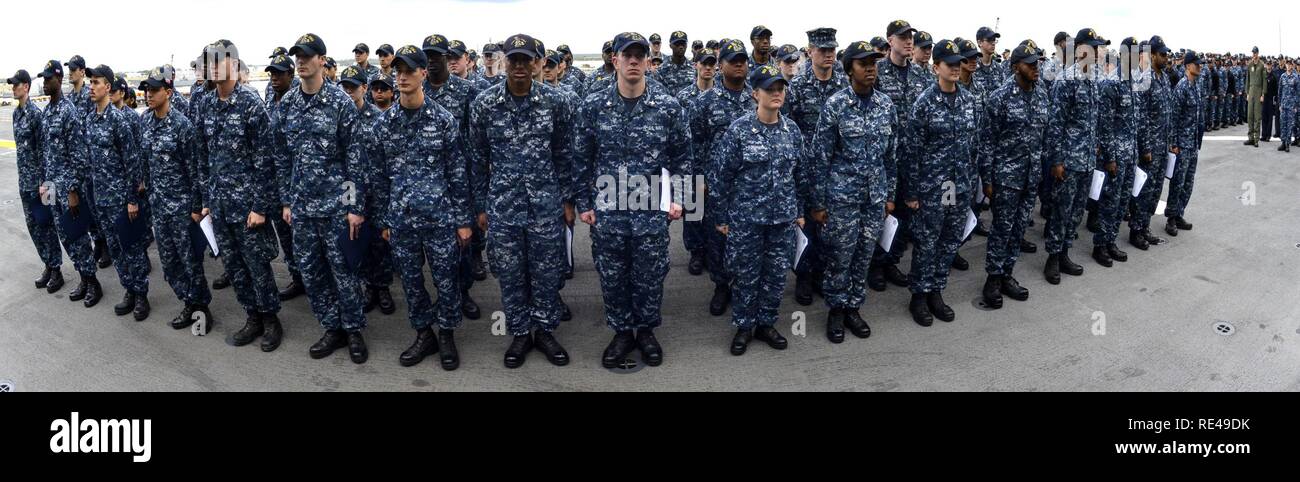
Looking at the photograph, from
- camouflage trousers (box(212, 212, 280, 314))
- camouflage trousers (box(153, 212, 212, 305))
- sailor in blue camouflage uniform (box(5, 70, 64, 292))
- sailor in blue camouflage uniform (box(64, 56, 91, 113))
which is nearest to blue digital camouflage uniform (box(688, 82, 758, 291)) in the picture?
camouflage trousers (box(212, 212, 280, 314))

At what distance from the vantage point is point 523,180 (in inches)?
154

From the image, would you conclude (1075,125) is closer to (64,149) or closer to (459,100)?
(459,100)

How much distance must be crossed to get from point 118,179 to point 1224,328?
25.8 ft

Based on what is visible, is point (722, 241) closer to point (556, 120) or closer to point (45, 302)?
point (556, 120)

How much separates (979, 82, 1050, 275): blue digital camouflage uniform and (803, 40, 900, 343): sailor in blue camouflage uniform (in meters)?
1.16

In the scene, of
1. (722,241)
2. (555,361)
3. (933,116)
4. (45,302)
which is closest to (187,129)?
(45,302)

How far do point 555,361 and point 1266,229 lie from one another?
7360 mm

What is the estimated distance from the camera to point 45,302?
5418 millimetres

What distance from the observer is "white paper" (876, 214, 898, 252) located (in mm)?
4503

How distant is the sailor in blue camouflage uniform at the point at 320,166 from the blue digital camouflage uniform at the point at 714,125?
217 cm

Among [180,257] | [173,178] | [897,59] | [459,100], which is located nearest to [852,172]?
[897,59]

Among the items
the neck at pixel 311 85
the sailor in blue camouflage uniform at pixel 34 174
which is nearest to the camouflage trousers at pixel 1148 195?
the neck at pixel 311 85

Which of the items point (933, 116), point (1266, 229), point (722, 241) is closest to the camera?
point (933, 116)

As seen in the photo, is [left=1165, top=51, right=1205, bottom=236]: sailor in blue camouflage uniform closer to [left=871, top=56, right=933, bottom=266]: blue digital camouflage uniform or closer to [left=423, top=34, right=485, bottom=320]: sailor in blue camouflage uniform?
[left=871, top=56, right=933, bottom=266]: blue digital camouflage uniform
